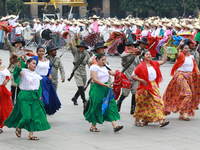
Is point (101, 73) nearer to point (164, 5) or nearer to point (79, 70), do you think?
point (79, 70)

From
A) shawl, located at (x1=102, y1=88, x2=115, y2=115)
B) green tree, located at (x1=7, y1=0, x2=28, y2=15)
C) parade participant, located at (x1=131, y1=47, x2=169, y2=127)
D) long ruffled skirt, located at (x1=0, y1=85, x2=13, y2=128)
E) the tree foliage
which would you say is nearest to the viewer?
shawl, located at (x1=102, y1=88, x2=115, y2=115)

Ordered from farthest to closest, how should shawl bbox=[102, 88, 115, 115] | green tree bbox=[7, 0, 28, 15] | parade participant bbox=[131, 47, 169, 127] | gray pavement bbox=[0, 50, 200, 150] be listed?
green tree bbox=[7, 0, 28, 15] < parade participant bbox=[131, 47, 169, 127] < shawl bbox=[102, 88, 115, 115] < gray pavement bbox=[0, 50, 200, 150]

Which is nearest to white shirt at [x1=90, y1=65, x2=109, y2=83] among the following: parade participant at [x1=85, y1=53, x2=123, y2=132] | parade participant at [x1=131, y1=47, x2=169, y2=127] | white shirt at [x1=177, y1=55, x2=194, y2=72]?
parade participant at [x1=85, y1=53, x2=123, y2=132]

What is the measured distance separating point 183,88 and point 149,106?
1172mm

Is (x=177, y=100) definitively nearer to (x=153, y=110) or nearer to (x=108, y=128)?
(x=153, y=110)

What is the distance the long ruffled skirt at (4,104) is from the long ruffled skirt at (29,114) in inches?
19.3

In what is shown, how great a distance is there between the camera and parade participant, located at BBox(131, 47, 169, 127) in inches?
299

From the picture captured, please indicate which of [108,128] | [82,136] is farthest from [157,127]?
[82,136]

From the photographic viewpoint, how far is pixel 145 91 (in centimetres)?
764

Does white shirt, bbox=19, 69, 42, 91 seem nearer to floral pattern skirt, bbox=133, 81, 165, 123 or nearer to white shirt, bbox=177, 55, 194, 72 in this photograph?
floral pattern skirt, bbox=133, 81, 165, 123

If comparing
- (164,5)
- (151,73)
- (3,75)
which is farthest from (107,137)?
(164,5)

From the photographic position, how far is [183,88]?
336 inches

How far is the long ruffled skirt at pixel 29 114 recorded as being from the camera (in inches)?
263

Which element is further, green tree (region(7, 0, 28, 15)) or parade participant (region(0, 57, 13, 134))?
green tree (region(7, 0, 28, 15))
